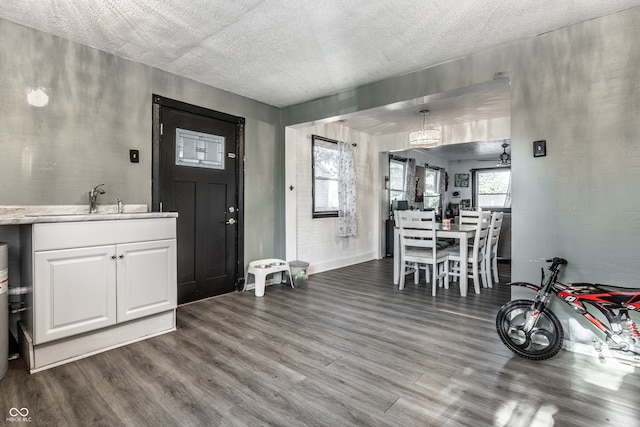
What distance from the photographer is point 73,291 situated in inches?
85.0

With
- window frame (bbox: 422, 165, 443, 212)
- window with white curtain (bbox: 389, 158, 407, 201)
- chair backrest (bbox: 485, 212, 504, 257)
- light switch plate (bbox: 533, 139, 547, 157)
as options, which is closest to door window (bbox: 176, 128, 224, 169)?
light switch plate (bbox: 533, 139, 547, 157)

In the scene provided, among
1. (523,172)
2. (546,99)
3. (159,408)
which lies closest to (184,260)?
(159,408)

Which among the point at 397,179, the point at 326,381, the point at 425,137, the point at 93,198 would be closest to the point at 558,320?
the point at 326,381

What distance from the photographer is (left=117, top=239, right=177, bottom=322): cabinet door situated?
239 centimetres

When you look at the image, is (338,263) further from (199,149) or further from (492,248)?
(199,149)

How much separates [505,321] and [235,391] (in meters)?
1.91

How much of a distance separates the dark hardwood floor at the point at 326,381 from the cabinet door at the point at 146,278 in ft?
0.87

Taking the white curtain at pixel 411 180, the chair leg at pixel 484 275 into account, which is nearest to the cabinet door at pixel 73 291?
the chair leg at pixel 484 275

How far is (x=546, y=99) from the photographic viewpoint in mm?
2465

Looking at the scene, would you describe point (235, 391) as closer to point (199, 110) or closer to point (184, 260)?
point (184, 260)

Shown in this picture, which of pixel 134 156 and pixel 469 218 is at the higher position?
pixel 134 156

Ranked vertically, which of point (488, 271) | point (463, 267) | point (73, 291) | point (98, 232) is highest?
point (98, 232)

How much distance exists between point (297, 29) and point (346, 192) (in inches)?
129

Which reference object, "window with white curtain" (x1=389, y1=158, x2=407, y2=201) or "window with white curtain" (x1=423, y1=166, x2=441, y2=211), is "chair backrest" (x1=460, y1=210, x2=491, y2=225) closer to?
"window with white curtain" (x1=389, y1=158, x2=407, y2=201)
